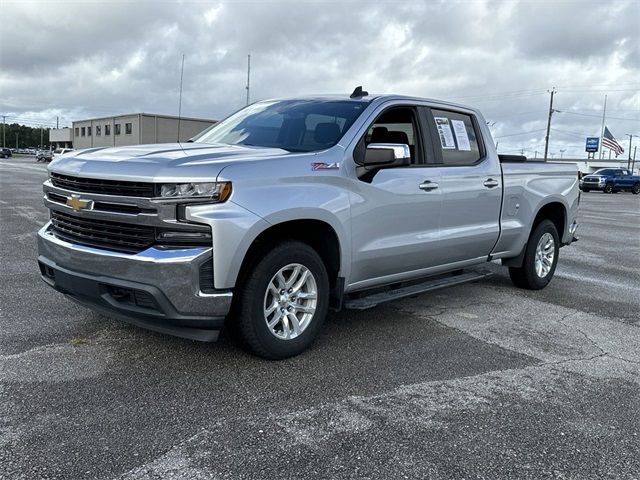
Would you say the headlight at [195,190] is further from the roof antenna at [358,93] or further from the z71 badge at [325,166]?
the roof antenna at [358,93]

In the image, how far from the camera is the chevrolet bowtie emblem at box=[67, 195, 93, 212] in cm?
387

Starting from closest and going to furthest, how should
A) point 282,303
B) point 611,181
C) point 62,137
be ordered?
point 282,303
point 611,181
point 62,137

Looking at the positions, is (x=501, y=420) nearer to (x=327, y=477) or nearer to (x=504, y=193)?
(x=327, y=477)

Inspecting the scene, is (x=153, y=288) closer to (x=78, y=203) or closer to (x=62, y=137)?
(x=78, y=203)

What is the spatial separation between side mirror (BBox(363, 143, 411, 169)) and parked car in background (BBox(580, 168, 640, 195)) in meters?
39.4

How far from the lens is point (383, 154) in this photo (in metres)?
4.48

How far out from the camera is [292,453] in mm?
2949

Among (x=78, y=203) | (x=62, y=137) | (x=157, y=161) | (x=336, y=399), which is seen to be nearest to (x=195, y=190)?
(x=157, y=161)

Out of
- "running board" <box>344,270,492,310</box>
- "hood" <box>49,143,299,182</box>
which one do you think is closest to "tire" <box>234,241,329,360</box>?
"running board" <box>344,270,492,310</box>

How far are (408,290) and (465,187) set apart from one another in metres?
1.21

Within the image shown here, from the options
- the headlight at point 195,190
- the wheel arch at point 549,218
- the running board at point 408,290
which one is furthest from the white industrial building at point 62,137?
the headlight at point 195,190

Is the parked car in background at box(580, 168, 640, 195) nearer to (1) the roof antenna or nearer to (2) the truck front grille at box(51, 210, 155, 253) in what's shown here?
(1) the roof antenna

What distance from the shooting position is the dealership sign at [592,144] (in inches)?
4003

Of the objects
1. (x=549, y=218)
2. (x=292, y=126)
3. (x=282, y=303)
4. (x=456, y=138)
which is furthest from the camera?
(x=549, y=218)
